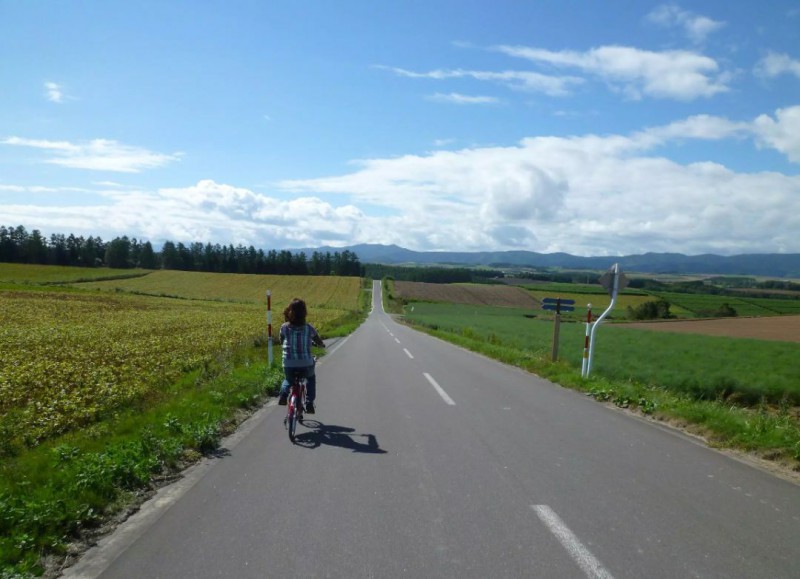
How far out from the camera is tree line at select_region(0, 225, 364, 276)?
107 metres

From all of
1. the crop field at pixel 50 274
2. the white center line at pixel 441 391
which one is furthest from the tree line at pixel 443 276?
the white center line at pixel 441 391

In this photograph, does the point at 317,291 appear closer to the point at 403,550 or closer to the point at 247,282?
the point at 247,282

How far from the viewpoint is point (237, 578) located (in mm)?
3490

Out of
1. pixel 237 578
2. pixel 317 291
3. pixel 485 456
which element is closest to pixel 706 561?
pixel 485 456

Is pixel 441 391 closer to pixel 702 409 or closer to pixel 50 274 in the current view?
pixel 702 409

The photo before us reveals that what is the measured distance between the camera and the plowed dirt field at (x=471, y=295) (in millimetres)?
93875

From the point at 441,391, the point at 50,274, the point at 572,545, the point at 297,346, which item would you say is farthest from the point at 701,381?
the point at 50,274

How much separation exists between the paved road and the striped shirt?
992 millimetres

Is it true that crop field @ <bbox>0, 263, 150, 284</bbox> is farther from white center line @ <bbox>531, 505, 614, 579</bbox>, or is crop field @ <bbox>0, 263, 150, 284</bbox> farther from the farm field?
white center line @ <bbox>531, 505, 614, 579</bbox>

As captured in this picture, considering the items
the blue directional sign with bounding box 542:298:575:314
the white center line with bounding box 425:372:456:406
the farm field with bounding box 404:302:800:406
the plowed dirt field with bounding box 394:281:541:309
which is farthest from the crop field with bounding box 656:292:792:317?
the white center line with bounding box 425:372:456:406

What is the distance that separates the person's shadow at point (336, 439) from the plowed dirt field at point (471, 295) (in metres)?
83.7

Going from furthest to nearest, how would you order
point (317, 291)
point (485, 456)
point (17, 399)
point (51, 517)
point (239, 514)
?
1. point (317, 291)
2. point (17, 399)
3. point (485, 456)
4. point (239, 514)
5. point (51, 517)

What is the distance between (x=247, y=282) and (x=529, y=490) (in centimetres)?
9323

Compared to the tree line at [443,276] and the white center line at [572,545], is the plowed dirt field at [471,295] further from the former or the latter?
the white center line at [572,545]
